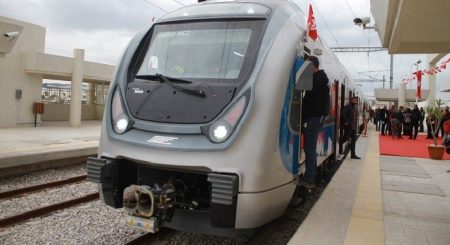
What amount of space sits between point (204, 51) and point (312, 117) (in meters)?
1.56

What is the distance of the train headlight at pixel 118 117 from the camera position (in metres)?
4.52

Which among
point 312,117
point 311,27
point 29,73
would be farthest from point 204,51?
point 29,73

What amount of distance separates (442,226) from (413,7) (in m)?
4.33

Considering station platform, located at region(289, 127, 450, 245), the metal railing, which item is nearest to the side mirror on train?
station platform, located at region(289, 127, 450, 245)

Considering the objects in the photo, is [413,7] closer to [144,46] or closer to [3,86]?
[144,46]

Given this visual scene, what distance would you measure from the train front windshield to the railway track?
2.95 meters

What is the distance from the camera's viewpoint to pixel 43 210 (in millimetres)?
6551

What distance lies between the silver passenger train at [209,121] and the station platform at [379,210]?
63 centimetres

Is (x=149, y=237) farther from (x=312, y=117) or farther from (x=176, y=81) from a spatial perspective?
(x=312, y=117)

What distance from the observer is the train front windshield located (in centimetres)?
444

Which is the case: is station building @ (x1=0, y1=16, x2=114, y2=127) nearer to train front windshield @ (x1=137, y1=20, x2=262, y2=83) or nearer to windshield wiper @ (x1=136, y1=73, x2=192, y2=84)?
train front windshield @ (x1=137, y1=20, x2=262, y2=83)

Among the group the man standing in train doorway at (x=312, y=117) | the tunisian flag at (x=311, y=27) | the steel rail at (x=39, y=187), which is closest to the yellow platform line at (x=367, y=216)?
the man standing in train doorway at (x=312, y=117)

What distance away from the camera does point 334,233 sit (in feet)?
15.1

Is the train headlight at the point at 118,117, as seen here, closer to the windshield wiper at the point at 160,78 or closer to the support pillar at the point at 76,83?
the windshield wiper at the point at 160,78
